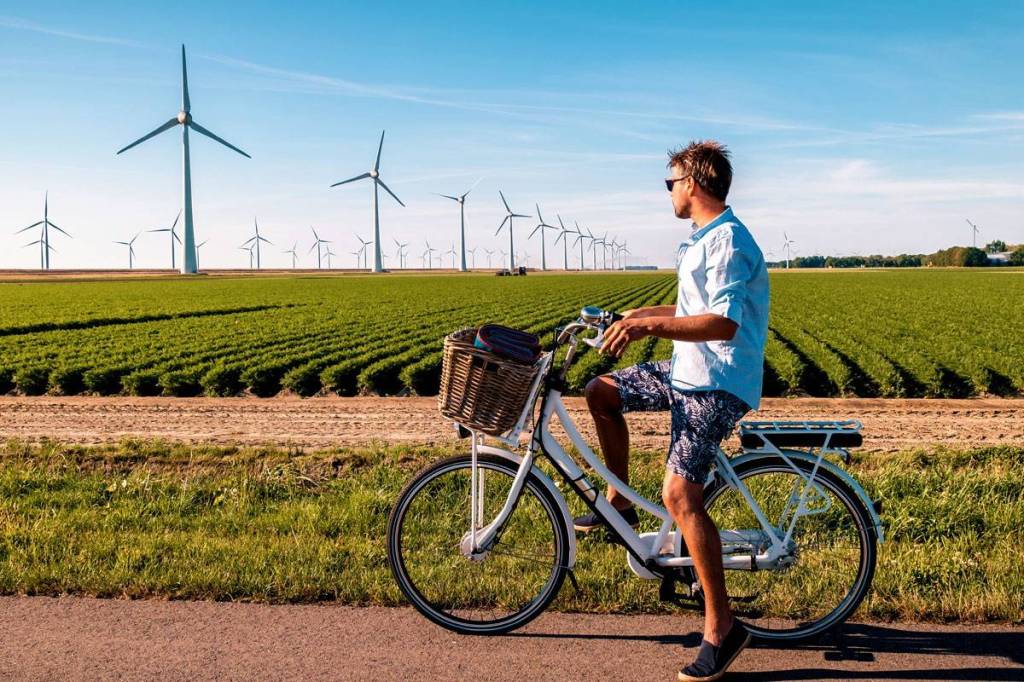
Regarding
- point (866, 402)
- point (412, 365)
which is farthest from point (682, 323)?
point (412, 365)

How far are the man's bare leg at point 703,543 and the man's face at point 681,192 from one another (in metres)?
1.10

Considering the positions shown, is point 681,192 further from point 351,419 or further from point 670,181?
point 351,419

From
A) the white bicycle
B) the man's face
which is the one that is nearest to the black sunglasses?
the man's face

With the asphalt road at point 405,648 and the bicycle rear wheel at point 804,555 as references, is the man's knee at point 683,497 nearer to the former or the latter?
the bicycle rear wheel at point 804,555

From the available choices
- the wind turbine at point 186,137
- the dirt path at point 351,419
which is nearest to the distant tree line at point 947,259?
the wind turbine at point 186,137

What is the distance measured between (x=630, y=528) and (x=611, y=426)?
462 millimetres

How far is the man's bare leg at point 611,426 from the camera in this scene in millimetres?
4008

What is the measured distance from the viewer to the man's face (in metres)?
3.77

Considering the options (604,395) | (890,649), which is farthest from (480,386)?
(890,649)

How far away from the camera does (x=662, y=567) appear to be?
13.3 feet

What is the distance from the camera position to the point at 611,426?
4086 mm

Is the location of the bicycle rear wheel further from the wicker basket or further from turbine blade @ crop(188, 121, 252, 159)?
turbine blade @ crop(188, 121, 252, 159)

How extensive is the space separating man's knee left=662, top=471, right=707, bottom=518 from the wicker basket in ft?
2.33

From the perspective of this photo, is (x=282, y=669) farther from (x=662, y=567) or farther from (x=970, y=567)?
(x=970, y=567)
